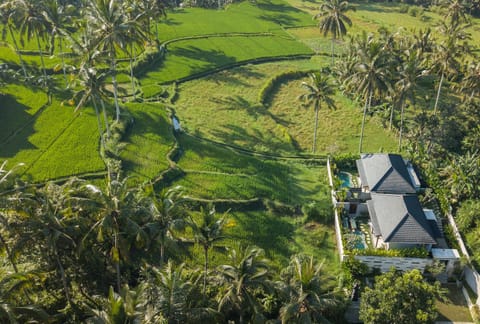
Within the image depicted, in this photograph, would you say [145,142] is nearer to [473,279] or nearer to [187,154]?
[187,154]

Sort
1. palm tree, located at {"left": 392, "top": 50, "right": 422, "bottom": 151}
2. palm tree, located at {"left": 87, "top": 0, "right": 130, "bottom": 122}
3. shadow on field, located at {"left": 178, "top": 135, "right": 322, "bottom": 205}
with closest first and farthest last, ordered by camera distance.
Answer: shadow on field, located at {"left": 178, "top": 135, "right": 322, "bottom": 205}, palm tree, located at {"left": 87, "top": 0, "right": 130, "bottom": 122}, palm tree, located at {"left": 392, "top": 50, "right": 422, "bottom": 151}

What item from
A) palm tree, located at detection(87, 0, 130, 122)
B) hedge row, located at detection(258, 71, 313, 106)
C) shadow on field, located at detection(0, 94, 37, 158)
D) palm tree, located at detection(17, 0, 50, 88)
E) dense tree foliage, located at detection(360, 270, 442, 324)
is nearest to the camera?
dense tree foliage, located at detection(360, 270, 442, 324)

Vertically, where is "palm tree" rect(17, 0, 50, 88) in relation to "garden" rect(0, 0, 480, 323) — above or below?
above

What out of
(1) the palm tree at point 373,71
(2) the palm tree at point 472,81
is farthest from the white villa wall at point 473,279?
(2) the palm tree at point 472,81

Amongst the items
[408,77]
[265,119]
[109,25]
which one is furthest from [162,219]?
[265,119]

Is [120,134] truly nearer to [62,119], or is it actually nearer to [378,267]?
[62,119]

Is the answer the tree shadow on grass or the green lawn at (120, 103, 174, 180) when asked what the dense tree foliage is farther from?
the green lawn at (120, 103, 174, 180)

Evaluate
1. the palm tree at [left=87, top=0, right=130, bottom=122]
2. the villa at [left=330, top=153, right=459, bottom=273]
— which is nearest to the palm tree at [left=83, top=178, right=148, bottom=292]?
the villa at [left=330, top=153, right=459, bottom=273]
